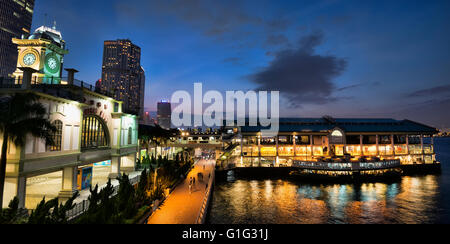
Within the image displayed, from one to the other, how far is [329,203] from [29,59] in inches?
1938

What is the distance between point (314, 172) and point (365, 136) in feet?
101

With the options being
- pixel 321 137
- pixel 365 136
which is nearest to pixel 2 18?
pixel 321 137

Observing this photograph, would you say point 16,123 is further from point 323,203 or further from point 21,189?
point 323,203

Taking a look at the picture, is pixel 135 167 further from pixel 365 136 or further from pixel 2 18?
pixel 2 18

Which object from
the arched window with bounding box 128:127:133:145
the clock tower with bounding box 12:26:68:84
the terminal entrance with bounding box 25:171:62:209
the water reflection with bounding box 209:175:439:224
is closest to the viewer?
the terminal entrance with bounding box 25:171:62:209

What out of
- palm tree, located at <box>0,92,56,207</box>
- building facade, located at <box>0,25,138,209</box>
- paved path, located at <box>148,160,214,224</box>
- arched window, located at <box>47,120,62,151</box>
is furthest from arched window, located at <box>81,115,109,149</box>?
paved path, located at <box>148,160,214,224</box>

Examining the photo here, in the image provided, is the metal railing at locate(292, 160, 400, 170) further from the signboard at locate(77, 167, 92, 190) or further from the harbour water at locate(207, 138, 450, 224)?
the signboard at locate(77, 167, 92, 190)

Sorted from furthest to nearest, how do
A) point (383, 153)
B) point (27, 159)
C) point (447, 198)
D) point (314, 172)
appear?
point (383, 153) → point (314, 172) → point (447, 198) → point (27, 159)

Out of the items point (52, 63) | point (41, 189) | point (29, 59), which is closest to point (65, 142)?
point (41, 189)

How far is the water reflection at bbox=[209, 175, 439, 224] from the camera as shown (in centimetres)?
2742

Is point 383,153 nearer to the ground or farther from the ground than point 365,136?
nearer to the ground

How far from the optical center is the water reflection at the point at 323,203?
27422 millimetres

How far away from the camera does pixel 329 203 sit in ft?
112

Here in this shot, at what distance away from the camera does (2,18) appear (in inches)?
6250
